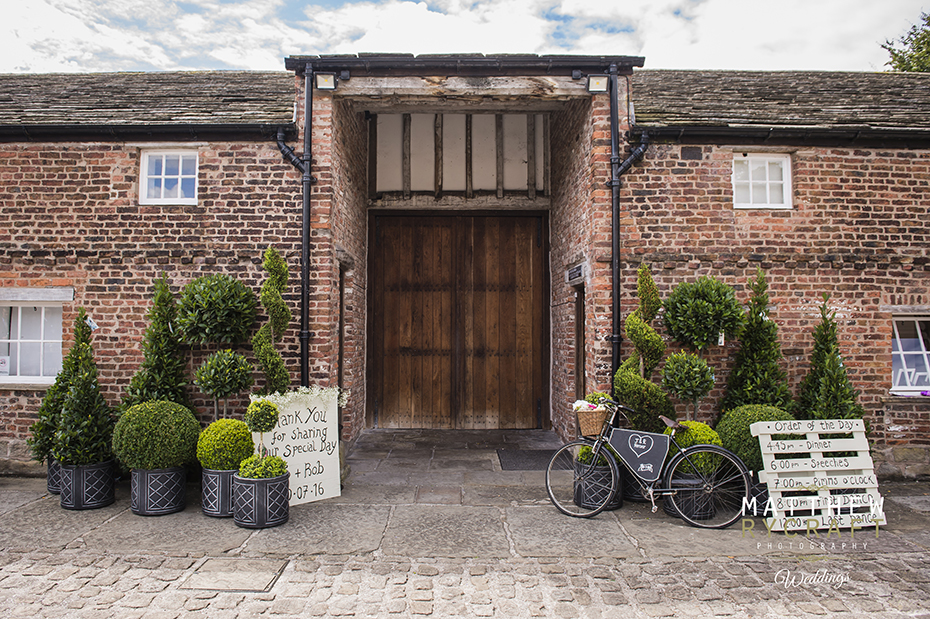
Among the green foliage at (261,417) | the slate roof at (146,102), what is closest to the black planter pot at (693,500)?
the green foliage at (261,417)

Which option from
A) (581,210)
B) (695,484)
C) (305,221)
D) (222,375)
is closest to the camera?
(695,484)

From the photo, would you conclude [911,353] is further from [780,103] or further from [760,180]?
[780,103]

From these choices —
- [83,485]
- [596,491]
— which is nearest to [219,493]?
[83,485]

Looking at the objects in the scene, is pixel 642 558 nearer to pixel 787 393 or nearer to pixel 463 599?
pixel 463 599

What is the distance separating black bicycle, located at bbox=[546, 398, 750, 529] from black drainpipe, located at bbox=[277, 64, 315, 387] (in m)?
3.07

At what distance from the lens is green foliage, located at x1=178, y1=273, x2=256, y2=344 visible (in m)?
5.58

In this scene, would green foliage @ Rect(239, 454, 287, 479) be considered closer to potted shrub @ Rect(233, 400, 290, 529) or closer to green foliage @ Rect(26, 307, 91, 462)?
potted shrub @ Rect(233, 400, 290, 529)

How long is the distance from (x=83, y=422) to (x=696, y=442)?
242 inches

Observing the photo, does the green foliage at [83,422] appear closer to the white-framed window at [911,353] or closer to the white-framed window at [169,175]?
the white-framed window at [169,175]

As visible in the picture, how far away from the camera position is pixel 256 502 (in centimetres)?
466

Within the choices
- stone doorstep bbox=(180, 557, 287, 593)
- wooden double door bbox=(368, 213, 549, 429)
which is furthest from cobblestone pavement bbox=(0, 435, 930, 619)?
wooden double door bbox=(368, 213, 549, 429)

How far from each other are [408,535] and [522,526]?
1.05m

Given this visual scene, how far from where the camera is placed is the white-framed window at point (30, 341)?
6492 millimetres

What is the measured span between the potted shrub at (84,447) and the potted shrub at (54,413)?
0.22 feet
